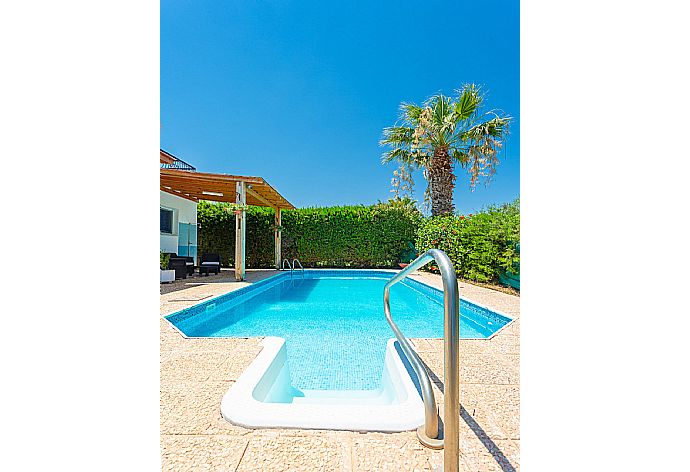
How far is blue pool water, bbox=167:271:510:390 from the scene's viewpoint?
4082mm

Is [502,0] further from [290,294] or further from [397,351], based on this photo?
[397,351]

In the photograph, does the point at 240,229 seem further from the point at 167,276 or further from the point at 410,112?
the point at 410,112

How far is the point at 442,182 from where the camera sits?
538 inches

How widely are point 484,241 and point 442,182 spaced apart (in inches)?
185

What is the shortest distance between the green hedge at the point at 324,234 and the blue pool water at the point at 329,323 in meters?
5.21

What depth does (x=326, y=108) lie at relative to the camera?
1959cm

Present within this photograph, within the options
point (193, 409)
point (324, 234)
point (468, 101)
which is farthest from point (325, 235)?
point (193, 409)

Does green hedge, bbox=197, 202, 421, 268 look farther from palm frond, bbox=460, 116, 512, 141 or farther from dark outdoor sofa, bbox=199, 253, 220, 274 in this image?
palm frond, bbox=460, 116, 512, 141

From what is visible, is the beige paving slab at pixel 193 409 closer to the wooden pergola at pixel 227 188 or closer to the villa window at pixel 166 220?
the wooden pergola at pixel 227 188
